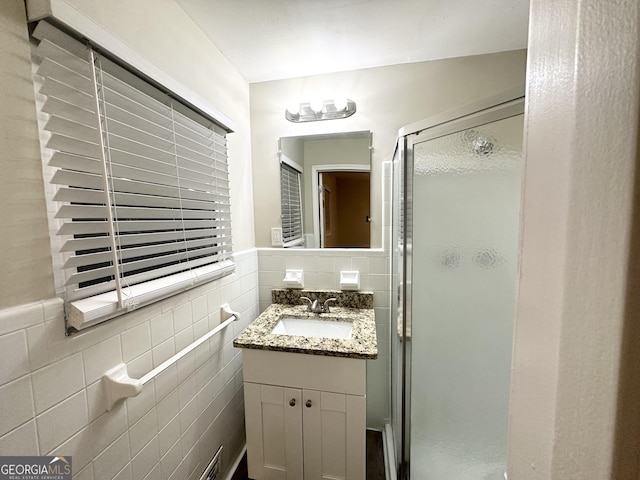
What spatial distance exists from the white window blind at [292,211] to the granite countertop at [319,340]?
1.66 feet

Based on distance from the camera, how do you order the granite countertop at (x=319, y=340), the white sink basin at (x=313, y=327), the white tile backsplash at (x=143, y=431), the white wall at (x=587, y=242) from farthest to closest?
the white sink basin at (x=313, y=327) → the granite countertop at (x=319, y=340) → the white tile backsplash at (x=143, y=431) → the white wall at (x=587, y=242)

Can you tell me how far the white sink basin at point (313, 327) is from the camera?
1397mm

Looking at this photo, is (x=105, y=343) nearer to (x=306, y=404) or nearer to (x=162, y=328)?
(x=162, y=328)

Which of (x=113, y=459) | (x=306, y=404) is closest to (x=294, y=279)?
(x=306, y=404)

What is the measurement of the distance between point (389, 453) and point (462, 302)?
102 centimetres

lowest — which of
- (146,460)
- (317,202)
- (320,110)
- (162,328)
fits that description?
(146,460)

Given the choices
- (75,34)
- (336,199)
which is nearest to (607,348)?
(75,34)

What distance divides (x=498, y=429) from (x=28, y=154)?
1.75m

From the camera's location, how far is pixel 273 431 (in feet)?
3.90

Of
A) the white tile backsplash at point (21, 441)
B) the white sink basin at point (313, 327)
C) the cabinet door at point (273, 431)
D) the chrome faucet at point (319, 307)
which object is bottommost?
the cabinet door at point (273, 431)

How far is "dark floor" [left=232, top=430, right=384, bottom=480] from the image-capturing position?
4.30ft

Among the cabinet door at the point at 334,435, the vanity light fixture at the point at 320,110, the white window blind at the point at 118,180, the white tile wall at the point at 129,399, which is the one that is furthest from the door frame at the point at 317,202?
the cabinet door at the point at 334,435

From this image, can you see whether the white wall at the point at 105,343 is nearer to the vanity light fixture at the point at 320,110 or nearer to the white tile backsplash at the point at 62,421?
the white tile backsplash at the point at 62,421

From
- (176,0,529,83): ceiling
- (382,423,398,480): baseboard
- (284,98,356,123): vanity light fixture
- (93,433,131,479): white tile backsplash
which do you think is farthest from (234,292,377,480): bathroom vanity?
(176,0,529,83): ceiling
